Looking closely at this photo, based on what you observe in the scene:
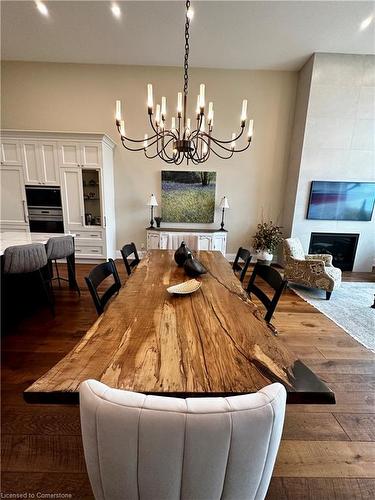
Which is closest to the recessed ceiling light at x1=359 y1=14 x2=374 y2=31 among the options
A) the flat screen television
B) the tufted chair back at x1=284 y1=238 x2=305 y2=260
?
the flat screen television

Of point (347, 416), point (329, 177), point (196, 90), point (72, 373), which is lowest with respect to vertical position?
point (347, 416)

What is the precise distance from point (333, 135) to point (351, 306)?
310 cm

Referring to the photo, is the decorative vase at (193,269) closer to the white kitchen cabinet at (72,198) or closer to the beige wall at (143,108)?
the white kitchen cabinet at (72,198)

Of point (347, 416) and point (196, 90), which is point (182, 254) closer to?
point (347, 416)

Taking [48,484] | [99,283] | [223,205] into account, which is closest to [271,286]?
[99,283]

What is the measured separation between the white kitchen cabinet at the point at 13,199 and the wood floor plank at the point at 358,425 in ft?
16.9

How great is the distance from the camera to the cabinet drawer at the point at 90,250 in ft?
14.4

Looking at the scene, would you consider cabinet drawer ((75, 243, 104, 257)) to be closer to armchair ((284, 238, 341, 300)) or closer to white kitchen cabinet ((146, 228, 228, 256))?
white kitchen cabinet ((146, 228, 228, 256))

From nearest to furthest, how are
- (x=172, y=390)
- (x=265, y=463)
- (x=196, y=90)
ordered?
1. (x=265, y=463)
2. (x=172, y=390)
3. (x=196, y=90)

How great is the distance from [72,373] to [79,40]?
5.04m

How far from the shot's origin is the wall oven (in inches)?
165

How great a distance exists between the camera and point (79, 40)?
372 centimetres

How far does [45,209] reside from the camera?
4.26 m

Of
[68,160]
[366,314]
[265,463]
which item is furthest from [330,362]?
[68,160]
